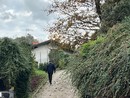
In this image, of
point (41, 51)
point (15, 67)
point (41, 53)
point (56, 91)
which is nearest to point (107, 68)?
point (15, 67)

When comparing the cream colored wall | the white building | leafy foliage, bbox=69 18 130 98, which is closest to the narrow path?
leafy foliage, bbox=69 18 130 98

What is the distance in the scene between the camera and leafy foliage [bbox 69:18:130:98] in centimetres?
1304

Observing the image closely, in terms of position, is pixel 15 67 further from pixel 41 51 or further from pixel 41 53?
pixel 41 51

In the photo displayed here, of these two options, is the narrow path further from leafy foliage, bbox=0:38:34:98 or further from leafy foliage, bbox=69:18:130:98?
leafy foliage, bbox=69:18:130:98

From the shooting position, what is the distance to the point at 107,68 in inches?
548

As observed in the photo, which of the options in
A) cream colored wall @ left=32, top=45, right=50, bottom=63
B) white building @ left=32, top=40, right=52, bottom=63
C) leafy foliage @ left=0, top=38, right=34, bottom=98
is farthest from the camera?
white building @ left=32, top=40, right=52, bottom=63

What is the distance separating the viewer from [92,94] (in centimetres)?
1507

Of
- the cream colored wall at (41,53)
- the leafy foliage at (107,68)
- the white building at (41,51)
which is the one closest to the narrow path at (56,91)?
the leafy foliage at (107,68)

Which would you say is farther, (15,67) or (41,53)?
(41,53)

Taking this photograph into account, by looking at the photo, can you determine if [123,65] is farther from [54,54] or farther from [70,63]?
[54,54]

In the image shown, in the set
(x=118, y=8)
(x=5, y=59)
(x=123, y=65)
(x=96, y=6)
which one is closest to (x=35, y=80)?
(x=96, y=6)

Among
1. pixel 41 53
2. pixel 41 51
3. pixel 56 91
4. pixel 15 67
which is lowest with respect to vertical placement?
pixel 56 91

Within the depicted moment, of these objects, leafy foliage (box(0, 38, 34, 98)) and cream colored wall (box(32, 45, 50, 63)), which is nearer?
leafy foliage (box(0, 38, 34, 98))

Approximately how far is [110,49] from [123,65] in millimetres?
1899
